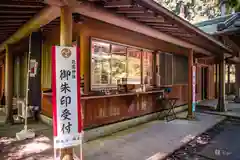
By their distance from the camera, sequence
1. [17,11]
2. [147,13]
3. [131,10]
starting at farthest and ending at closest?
[147,13] → [131,10] → [17,11]

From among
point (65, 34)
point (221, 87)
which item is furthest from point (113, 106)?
point (221, 87)

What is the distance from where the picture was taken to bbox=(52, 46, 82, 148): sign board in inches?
94.4

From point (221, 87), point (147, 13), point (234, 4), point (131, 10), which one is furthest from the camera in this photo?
point (221, 87)

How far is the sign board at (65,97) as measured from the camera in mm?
2398

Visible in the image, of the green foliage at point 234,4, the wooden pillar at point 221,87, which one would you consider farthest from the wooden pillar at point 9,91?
the wooden pillar at point 221,87

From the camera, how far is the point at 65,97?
246cm

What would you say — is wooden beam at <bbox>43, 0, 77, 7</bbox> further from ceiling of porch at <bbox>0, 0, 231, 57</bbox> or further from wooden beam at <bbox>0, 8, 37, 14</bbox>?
wooden beam at <bbox>0, 8, 37, 14</bbox>

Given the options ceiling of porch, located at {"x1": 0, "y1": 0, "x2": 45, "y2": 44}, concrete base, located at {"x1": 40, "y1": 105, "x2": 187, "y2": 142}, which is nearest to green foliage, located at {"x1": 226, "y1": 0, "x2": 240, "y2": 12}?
ceiling of porch, located at {"x1": 0, "y1": 0, "x2": 45, "y2": 44}

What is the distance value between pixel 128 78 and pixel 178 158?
2.88 m

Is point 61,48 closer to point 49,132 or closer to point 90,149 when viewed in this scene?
point 90,149

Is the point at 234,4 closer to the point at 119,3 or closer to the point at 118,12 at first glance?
the point at 119,3

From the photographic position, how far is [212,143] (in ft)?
14.7

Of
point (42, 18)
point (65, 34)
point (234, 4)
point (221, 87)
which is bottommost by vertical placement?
point (221, 87)

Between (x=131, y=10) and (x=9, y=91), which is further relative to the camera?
(x=9, y=91)
